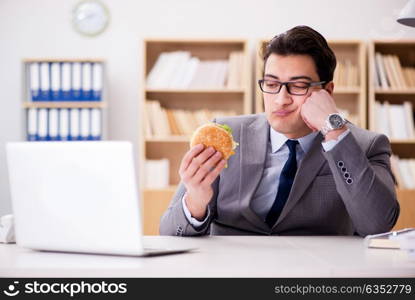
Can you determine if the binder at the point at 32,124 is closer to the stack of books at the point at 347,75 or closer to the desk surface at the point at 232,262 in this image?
the stack of books at the point at 347,75

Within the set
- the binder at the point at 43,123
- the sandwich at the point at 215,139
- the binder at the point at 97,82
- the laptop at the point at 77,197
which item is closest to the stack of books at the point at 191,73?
the binder at the point at 97,82

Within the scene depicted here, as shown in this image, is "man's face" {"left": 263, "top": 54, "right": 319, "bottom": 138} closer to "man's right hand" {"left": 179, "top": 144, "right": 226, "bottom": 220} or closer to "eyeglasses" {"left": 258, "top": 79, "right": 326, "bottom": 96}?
"eyeglasses" {"left": 258, "top": 79, "right": 326, "bottom": 96}

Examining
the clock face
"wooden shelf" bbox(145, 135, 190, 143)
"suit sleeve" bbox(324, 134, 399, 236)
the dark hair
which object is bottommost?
"wooden shelf" bbox(145, 135, 190, 143)

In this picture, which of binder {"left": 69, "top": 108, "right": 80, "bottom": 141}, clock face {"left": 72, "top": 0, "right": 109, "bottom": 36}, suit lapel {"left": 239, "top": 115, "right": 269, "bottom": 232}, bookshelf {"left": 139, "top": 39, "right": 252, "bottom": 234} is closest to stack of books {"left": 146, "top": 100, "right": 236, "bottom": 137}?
bookshelf {"left": 139, "top": 39, "right": 252, "bottom": 234}

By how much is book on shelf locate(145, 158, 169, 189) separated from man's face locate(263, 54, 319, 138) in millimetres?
3062

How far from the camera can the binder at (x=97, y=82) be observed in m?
5.10

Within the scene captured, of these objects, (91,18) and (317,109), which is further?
(91,18)

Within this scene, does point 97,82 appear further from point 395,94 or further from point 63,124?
point 395,94

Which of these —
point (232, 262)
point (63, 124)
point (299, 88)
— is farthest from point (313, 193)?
point (63, 124)

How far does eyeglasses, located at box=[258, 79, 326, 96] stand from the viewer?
2.10 meters

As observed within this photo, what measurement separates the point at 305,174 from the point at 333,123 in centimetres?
22

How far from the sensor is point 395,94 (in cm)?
540

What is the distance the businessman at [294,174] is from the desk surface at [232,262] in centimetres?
24

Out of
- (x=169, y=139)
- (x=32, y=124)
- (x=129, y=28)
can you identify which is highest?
(x=129, y=28)
